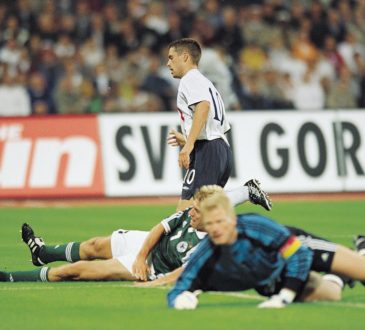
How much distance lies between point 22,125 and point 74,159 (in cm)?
104

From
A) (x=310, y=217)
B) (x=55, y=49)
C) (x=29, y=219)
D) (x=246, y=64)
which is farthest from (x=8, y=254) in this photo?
(x=246, y=64)

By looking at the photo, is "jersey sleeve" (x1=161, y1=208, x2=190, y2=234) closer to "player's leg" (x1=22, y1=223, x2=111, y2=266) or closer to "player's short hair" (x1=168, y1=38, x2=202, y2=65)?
"player's leg" (x1=22, y1=223, x2=111, y2=266)

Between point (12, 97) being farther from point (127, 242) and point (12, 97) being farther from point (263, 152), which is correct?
point (127, 242)

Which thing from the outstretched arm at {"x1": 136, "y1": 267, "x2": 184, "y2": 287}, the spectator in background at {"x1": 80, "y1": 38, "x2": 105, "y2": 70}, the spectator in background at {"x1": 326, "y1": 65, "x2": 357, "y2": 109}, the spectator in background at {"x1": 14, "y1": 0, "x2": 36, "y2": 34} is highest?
the spectator in background at {"x1": 14, "y1": 0, "x2": 36, "y2": 34}

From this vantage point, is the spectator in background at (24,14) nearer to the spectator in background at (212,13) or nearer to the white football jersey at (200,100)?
the spectator in background at (212,13)

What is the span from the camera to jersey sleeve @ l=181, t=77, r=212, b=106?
38.8 ft

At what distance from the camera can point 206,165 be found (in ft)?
39.3

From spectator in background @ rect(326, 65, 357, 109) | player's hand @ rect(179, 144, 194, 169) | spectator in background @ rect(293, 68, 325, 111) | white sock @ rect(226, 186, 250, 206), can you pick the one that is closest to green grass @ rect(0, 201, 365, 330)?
player's hand @ rect(179, 144, 194, 169)

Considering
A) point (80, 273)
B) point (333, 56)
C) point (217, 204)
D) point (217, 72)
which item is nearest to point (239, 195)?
point (80, 273)

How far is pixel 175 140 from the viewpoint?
39.4 feet

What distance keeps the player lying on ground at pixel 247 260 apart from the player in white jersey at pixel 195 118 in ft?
9.87

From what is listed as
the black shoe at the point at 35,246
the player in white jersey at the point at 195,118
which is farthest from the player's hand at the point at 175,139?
the black shoe at the point at 35,246

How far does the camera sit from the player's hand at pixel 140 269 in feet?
34.3

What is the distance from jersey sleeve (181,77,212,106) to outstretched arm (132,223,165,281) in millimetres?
1788
